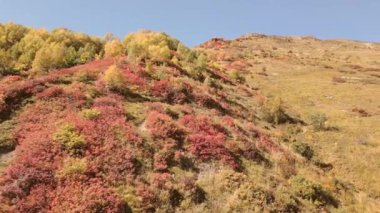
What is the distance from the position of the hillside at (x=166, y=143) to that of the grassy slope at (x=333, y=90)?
0.68 feet

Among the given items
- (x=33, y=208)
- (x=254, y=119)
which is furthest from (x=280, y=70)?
(x=33, y=208)

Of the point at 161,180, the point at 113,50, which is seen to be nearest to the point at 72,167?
the point at 161,180

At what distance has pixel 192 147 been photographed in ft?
92.4

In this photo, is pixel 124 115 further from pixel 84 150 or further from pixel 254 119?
pixel 254 119

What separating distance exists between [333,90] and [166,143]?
39368 millimetres

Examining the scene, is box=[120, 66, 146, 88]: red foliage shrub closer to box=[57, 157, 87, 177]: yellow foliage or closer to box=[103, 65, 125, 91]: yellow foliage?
box=[103, 65, 125, 91]: yellow foliage

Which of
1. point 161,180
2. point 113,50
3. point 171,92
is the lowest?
point 161,180

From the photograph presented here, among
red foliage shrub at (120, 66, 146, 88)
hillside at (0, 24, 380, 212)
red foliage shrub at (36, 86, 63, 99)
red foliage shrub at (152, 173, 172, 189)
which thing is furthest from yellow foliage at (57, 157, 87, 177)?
red foliage shrub at (120, 66, 146, 88)

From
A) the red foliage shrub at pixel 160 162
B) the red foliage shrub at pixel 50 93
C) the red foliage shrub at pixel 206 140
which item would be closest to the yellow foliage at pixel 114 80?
the red foliage shrub at pixel 50 93

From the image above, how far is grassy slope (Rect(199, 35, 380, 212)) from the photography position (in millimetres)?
33600

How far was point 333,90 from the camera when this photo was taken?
59688 mm

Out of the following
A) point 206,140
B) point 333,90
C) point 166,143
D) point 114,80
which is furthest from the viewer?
point 333,90

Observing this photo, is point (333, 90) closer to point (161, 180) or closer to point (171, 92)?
point (171, 92)

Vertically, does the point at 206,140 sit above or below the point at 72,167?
above
